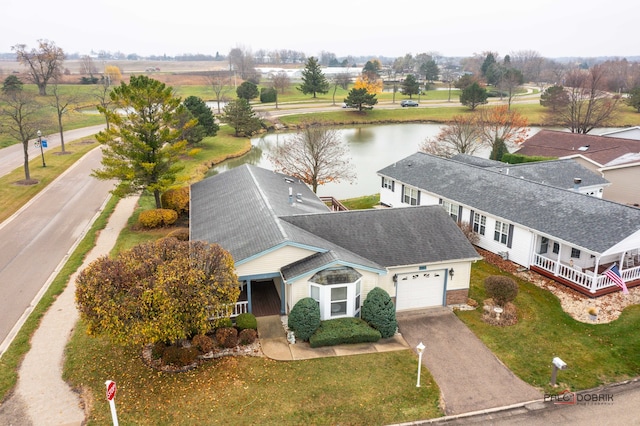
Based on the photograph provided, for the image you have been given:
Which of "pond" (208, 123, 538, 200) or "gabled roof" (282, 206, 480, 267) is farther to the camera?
"pond" (208, 123, 538, 200)

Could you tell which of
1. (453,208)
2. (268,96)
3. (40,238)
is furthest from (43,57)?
(453,208)

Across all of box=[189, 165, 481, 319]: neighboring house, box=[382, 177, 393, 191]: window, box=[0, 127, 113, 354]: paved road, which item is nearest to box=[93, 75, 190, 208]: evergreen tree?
box=[0, 127, 113, 354]: paved road

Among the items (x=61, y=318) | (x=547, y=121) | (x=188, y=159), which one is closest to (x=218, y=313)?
(x=61, y=318)

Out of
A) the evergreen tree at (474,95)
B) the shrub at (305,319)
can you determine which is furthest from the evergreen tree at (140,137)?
the evergreen tree at (474,95)

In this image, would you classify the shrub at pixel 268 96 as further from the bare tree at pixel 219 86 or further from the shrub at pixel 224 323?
the shrub at pixel 224 323

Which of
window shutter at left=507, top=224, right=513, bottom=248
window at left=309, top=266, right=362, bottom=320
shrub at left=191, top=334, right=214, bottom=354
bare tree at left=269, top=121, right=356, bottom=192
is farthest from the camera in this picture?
bare tree at left=269, top=121, right=356, bottom=192

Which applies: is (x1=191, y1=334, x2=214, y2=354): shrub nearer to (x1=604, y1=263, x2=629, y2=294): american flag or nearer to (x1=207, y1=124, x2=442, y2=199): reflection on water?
(x1=604, y1=263, x2=629, y2=294): american flag

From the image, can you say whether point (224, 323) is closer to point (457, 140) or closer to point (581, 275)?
point (581, 275)
